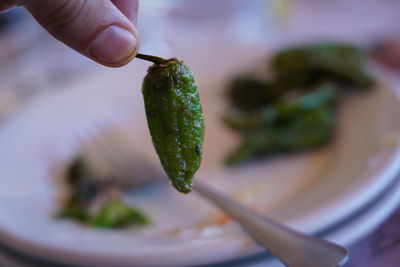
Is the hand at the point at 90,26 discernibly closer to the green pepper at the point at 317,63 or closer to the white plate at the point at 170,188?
the white plate at the point at 170,188

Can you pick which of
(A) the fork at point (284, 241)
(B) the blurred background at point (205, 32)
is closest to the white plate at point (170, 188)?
(A) the fork at point (284, 241)

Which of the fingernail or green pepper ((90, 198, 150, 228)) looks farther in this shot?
green pepper ((90, 198, 150, 228))

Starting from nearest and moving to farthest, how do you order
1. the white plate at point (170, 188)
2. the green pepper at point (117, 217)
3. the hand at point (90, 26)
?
the hand at point (90, 26), the white plate at point (170, 188), the green pepper at point (117, 217)

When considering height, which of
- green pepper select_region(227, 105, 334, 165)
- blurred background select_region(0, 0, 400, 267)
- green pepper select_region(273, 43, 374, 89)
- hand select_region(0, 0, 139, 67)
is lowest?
hand select_region(0, 0, 139, 67)

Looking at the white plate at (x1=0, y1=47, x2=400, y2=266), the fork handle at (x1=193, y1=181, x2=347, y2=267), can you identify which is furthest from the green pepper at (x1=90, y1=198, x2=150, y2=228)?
the fork handle at (x1=193, y1=181, x2=347, y2=267)

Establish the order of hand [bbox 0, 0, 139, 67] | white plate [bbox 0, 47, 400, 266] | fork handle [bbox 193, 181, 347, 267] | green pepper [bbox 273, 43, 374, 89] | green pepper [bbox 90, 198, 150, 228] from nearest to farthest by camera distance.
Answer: hand [bbox 0, 0, 139, 67], fork handle [bbox 193, 181, 347, 267], white plate [bbox 0, 47, 400, 266], green pepper [bbox 90, 198, 150, 228], green pepper [bbox 273, 43, 374, 89]

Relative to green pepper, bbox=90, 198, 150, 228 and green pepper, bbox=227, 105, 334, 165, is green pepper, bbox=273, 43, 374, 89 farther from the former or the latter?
green pepper, bbox=90, 198, 150, 228
